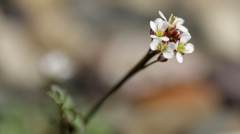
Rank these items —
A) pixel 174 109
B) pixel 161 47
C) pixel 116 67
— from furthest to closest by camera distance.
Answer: pixel 116 67 → pixel 174 109 → pixel 161 47

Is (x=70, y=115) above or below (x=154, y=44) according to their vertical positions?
below

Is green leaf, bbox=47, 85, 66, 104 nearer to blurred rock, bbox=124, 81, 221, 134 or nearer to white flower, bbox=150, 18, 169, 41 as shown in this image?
white flower, bbox=150, 18, 169, 41

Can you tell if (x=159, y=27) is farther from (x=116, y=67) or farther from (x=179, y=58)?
(x=116, y=67)

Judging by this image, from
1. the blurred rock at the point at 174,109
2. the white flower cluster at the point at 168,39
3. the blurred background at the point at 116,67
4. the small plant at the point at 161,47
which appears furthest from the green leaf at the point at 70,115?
the blurred rock at the point at 174,109

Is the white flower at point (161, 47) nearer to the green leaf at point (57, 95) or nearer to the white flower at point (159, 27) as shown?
the white flower at point (159, 27)

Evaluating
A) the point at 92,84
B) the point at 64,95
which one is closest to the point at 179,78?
the point at 92,84

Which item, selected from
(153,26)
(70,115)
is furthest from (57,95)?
(153,26)
